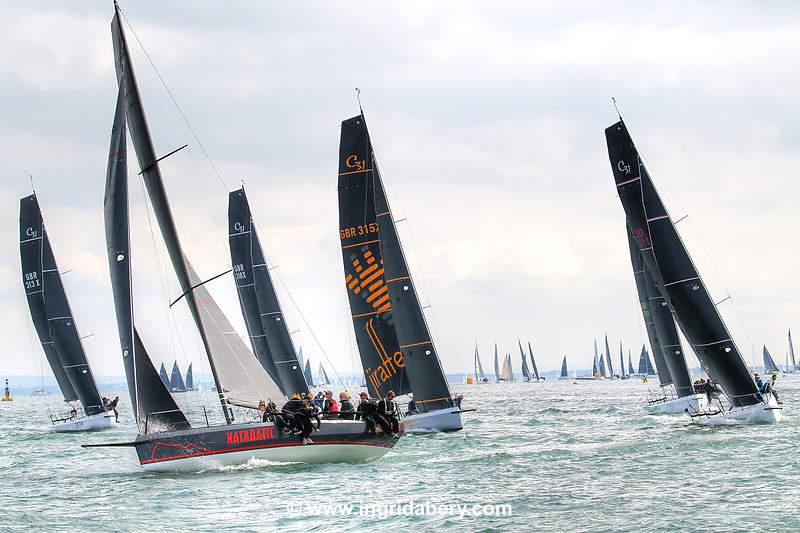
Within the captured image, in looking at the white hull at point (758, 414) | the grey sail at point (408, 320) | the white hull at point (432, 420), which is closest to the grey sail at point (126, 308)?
the white hull at point (432, 420)

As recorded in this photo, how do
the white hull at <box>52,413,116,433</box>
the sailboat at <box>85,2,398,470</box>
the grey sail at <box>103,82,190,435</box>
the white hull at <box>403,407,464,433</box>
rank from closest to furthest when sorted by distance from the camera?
the sailboat at <box>85,2,398,470</box>
the grey sail at <box>103,82,190,435</box>
the white hull at <box>403,407,464,433</box>
the white hull at <box>52,413,116,433</box>

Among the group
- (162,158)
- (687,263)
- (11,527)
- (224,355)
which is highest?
(162,158)

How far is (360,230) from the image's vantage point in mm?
38688

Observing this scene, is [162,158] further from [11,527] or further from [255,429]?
[11,527]

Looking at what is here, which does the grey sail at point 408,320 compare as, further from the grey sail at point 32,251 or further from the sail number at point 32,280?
the sail number at point 32,280

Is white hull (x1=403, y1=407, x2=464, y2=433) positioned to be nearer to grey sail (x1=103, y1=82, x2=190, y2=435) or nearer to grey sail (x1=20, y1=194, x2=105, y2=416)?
grey sail (x1=103, y1=82, x2=190, y2=435)

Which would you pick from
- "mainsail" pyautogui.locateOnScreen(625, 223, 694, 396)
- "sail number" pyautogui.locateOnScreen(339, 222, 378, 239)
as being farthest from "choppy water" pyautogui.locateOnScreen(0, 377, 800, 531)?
"mainsail" pyautogui.locateOnScreen(625, 223, 694, 396)

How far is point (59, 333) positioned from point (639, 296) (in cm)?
2766

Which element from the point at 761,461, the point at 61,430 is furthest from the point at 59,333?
the point at 761,461

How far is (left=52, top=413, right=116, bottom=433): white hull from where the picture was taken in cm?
4925

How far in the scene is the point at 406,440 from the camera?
3344 centimetres

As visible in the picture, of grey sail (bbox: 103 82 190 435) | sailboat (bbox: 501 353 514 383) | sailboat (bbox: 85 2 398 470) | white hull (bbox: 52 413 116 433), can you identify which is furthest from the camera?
sailboat (bbox: 501 353 514 383)

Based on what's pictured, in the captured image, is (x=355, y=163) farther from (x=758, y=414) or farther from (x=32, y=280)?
(x=32, y=280)

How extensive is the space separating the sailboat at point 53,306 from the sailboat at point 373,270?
56.4 ft
